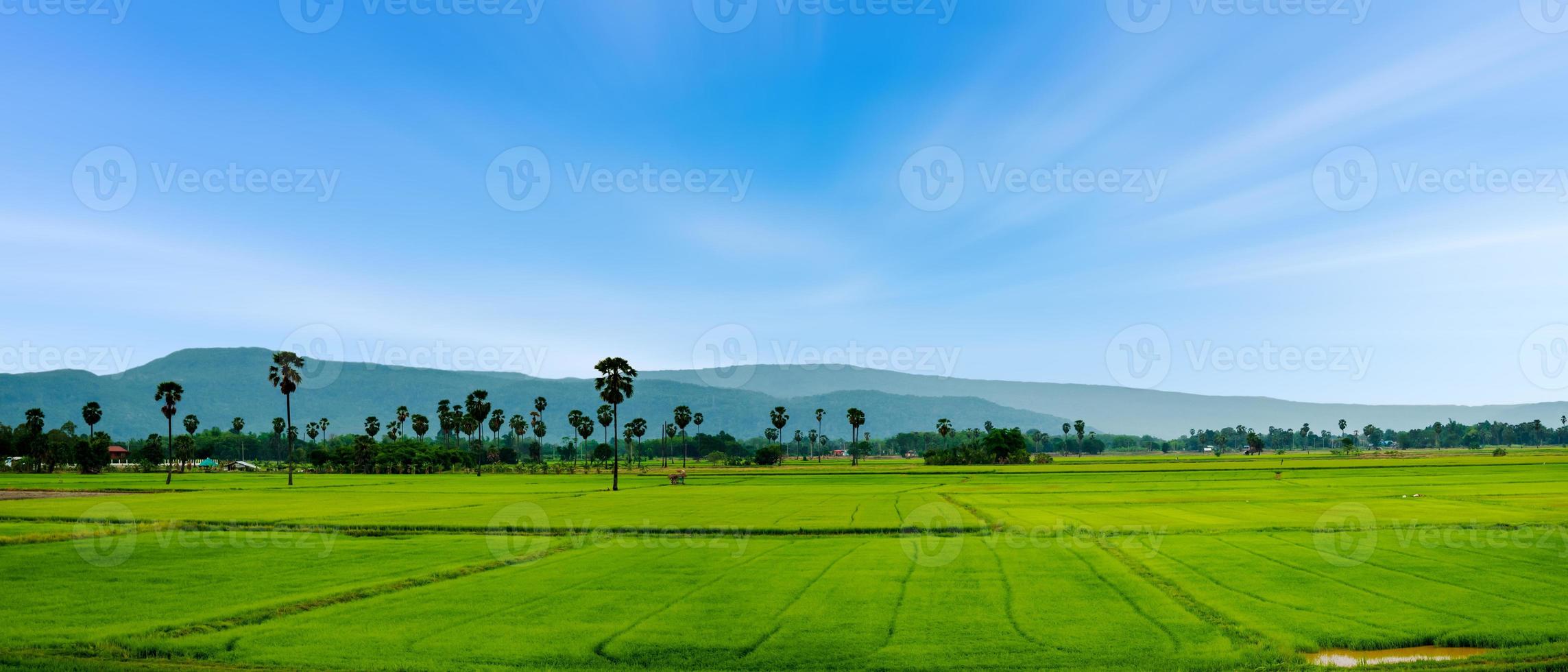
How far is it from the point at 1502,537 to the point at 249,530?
60552mm

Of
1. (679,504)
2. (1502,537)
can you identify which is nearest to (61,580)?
(679,504)

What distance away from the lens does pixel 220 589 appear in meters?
27.0
